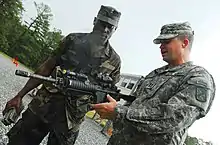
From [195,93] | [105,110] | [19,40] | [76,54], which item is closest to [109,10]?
[76,54]

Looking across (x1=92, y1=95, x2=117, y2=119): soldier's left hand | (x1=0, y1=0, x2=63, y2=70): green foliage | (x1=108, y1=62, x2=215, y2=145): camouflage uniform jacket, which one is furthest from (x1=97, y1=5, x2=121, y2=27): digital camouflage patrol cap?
(x1=0, y1=0, x2=63, y2=70): green foliage

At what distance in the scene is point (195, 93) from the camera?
5.71ft

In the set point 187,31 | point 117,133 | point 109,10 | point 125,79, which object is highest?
point 109,10

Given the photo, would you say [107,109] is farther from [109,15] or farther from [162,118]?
[109,15]

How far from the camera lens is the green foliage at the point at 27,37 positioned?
43.3 meters

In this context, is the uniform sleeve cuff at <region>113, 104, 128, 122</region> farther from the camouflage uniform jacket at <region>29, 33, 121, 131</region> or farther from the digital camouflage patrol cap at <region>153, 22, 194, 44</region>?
the camouflage uniform jacket at <region>29, 33, 121, 131</region>

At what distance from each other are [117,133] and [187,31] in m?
0.93

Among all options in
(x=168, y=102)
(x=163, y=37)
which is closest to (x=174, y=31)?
(x=163, y=37)

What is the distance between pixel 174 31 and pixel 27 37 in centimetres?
4941

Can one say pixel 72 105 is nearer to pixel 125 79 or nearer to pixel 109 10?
pixel 109 10

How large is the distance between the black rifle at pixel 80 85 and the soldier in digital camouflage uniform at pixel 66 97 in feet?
1.33

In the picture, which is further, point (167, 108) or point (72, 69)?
point (72, 69)

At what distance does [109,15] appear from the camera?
2793 mm

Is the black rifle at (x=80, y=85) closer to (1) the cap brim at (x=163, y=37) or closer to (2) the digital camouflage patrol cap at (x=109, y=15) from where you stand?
(1) the cap brim at (x=163, y=37)
